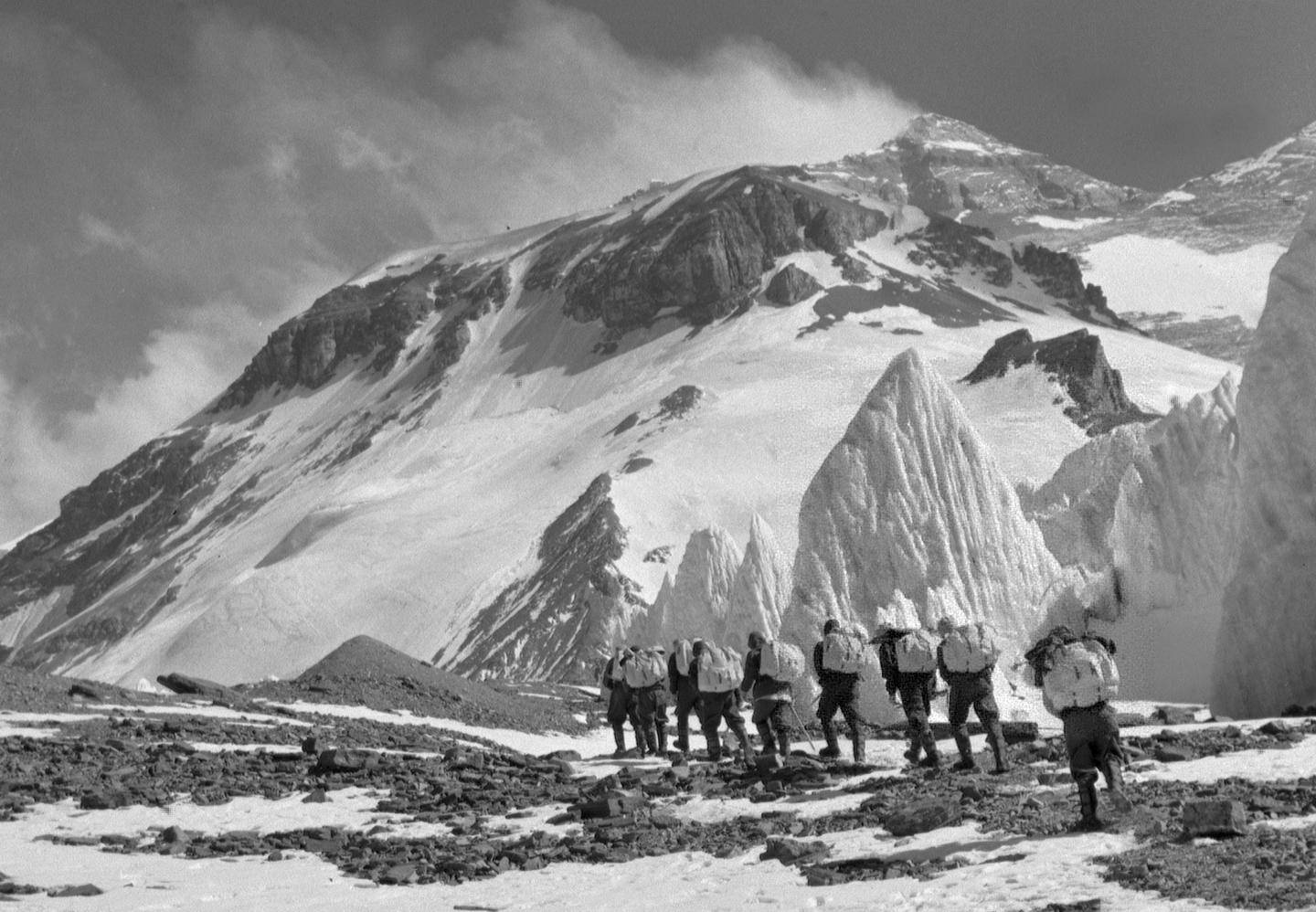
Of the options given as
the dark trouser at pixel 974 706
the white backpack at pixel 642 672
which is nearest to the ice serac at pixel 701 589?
the white backpack at pixel 642 672

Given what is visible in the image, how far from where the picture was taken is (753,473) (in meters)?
138

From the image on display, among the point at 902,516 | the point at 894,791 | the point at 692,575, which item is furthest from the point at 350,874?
the point at 692,575

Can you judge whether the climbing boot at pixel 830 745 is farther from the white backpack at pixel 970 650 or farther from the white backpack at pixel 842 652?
the white backpack at pixel 970 650

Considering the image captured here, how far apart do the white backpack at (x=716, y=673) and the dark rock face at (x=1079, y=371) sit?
101107 mm

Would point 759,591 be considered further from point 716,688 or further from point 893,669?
point 893,669


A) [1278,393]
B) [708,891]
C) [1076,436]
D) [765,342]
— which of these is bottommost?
[708,891]

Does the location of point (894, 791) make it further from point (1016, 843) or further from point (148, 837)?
point (148, 837)

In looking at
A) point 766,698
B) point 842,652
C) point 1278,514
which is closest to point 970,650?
point 842,652

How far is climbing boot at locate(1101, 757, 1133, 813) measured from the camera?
47.8 feet

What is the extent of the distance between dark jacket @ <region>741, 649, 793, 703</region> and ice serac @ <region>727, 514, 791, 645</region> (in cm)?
3259

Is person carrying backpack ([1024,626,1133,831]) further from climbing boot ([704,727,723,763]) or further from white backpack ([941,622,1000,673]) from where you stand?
climbing boot ([704,727,723,763])

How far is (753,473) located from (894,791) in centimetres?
12028

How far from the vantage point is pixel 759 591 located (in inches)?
2240

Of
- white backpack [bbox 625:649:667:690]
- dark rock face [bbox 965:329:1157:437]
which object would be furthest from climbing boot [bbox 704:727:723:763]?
dark rock face [bbox 965:329:1157:437]
